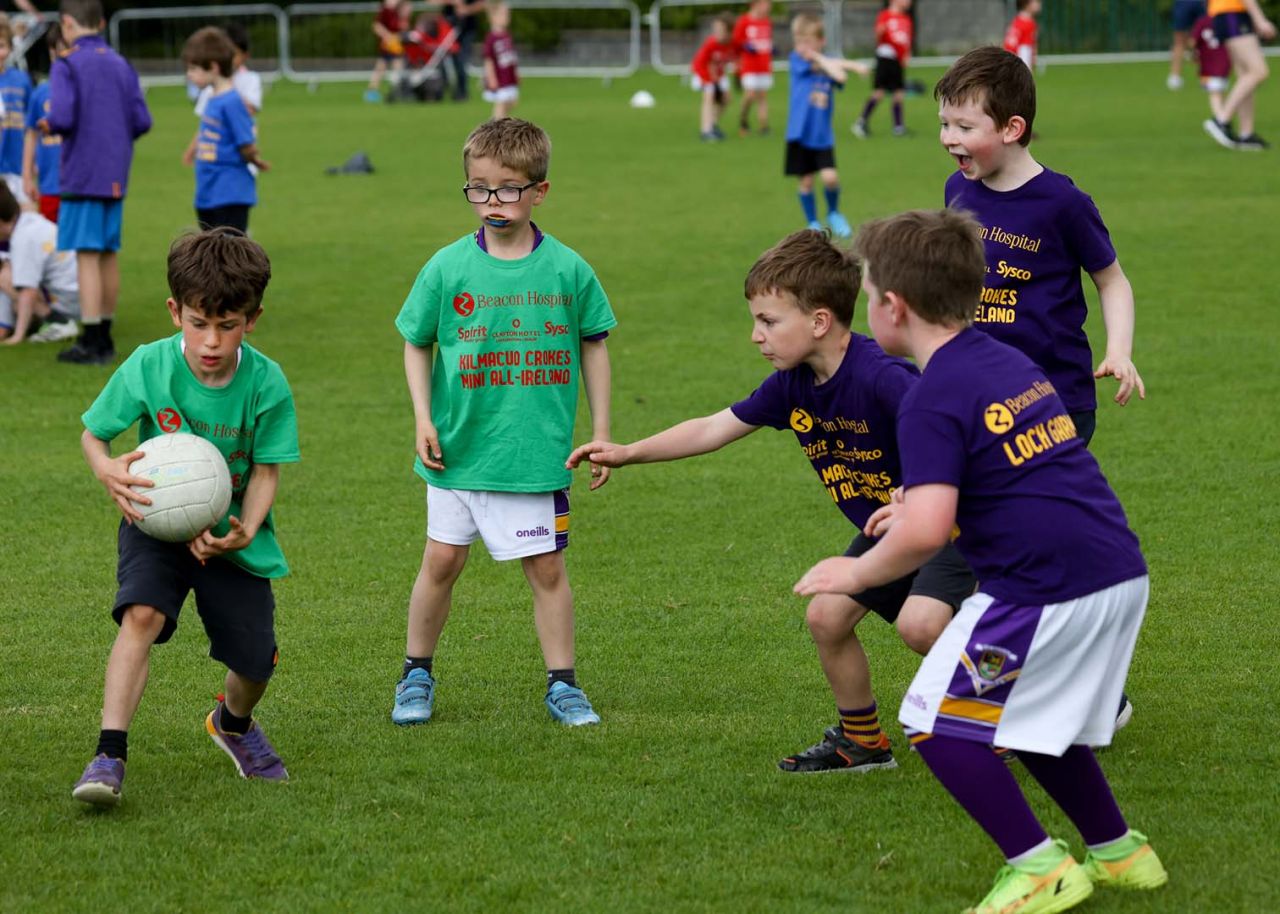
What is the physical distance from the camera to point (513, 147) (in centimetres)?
500

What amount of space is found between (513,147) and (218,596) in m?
1.59

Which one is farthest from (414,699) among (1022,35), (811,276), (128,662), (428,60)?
(428,60)

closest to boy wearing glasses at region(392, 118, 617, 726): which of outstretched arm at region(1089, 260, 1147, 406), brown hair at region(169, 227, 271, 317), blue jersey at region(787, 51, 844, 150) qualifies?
brown hair at region(169, 227, 271, 317)

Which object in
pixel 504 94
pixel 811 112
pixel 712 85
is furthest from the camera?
pixel 504 94

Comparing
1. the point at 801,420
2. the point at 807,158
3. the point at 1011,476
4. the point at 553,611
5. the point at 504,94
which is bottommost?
the point at 504,94

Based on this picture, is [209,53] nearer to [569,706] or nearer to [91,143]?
[91,143]

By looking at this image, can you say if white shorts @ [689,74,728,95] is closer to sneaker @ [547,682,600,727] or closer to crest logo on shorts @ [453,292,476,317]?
crest logo on shorts @ [453,292,476,317]

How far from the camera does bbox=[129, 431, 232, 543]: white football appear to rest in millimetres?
4223

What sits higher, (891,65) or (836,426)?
(836,426)

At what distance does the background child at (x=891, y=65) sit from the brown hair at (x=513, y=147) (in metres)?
17.9

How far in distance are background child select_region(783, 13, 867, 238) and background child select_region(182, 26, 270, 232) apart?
5.45 metres

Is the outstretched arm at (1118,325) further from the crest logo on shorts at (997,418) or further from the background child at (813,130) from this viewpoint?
the background child at (813,130)

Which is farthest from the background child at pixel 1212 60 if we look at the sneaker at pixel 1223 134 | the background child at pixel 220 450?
the background child at pixel 220 450

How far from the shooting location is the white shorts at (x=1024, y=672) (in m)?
3.57
